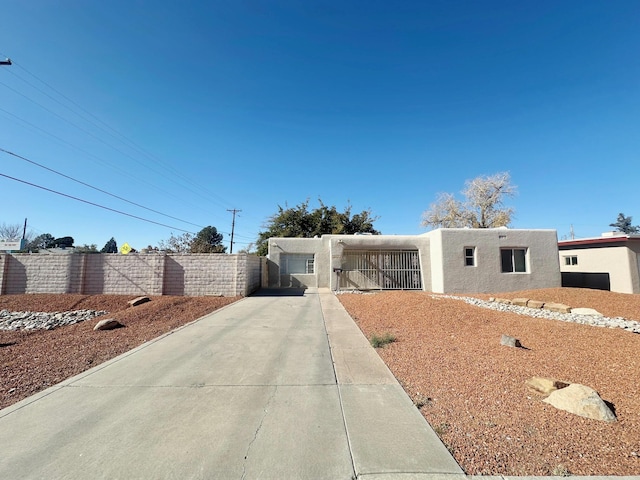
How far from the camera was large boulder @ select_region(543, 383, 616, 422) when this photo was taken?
2.93 m

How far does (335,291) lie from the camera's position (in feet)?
51.8

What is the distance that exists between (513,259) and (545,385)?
1406 centimetres

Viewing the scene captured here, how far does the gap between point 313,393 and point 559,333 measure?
5.77m

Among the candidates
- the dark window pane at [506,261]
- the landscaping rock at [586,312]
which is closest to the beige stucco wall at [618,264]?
the dark window pane at [506,261]

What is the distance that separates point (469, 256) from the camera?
1510cm

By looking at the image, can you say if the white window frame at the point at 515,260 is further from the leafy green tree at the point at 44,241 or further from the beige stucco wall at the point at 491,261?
the leafy green tree at the point at 44,241

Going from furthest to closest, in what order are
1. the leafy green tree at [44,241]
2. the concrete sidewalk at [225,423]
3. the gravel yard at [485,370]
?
the leafy green tree at [44,241], the gravel yard at [485,370], the concrete sidewalk at [225,423]

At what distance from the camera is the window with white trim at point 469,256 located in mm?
14992

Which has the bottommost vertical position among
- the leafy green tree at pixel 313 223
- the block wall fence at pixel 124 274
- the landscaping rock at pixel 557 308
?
the landscaping rock at pixel 557 308

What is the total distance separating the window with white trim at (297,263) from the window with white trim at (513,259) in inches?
419

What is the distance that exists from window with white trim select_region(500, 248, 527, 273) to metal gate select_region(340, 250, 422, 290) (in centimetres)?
433

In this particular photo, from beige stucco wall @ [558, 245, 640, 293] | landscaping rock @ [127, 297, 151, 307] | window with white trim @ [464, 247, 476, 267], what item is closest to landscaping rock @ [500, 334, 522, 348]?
window with white trim @ [464, 247, 476, 267]

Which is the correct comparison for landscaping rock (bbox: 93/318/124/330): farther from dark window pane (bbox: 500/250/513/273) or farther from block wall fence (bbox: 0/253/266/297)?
dark window pane (bbox: 500/250/513/273)

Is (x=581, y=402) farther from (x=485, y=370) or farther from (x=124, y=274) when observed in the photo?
(x=124, y=274)
